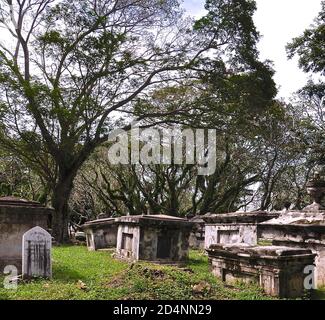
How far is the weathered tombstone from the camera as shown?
8.79m

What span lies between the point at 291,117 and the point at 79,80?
12.6 m

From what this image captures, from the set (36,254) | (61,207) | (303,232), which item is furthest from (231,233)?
(61,207)

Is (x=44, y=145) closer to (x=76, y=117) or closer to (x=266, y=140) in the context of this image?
(x=76, y=117)

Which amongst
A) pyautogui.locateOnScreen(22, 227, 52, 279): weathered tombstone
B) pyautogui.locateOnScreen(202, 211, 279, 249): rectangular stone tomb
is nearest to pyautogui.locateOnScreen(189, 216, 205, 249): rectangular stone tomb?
pyautogui.locateOnScreen(202, 211, 279, 249): rectangular stone tomb

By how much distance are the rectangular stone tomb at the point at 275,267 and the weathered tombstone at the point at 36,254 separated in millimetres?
4027

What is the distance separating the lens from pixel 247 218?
13914 mm

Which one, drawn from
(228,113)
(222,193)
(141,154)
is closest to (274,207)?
(222,193)

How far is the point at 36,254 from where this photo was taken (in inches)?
351

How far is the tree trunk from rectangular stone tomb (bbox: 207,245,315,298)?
1364 centimetres

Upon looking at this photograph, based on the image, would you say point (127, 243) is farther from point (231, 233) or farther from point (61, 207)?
point (61, 207)

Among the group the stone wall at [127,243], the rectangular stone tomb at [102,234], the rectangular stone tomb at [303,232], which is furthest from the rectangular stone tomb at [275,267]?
the rectangular stone tomb at [102,234]

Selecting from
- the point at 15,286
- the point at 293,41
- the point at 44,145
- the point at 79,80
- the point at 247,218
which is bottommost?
the point at 15,286

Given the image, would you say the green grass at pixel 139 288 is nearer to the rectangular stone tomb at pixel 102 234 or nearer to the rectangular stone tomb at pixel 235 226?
the rectangular stone tomb at pixel 235 226
